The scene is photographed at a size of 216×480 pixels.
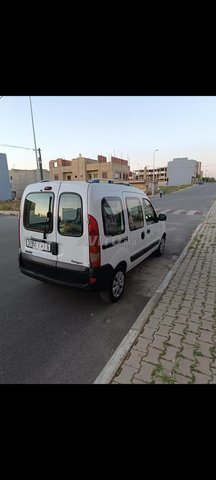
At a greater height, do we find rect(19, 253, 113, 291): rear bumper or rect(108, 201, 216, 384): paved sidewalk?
rect(19, 253, 113, 291): rear bumper

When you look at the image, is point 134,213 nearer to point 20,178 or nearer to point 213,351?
point 213,351

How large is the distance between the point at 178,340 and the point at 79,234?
177 cm

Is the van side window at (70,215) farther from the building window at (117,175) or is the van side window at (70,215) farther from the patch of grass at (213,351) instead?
the building window at (117,175)

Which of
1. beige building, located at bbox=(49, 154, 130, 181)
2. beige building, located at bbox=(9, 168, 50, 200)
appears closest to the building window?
beige building, located at bbox=(49, 154, 130, 181)

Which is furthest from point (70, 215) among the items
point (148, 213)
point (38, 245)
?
point (148, 213)

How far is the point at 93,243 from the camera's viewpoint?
2859 mm

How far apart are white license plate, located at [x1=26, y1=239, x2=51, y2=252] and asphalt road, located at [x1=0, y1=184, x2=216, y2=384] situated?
93 centimetres

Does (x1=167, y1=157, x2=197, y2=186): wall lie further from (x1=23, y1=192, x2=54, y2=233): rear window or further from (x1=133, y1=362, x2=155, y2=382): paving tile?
(x1=133, y1=362, x2=155, y2=382): paving tile

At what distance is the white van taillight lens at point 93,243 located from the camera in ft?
9.25

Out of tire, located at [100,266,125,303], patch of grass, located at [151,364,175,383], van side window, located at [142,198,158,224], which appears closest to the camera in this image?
patch of grass, located at [151,364,175,383]

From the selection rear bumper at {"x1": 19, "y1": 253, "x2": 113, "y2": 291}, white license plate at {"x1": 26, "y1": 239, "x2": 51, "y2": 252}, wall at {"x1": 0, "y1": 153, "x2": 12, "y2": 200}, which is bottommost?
rear bumper at {"x1": 19, "y1": 253, "x2": 113, "y2": 291}

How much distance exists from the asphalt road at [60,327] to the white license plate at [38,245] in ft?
3.06

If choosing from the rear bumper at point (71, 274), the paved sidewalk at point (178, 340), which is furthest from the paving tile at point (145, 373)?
the rear bumper at point (71, 274)

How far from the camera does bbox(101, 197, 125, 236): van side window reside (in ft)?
9.93
